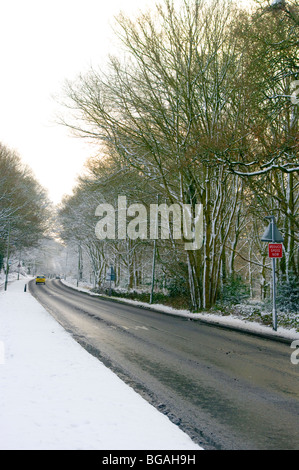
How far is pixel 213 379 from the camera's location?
297 inches

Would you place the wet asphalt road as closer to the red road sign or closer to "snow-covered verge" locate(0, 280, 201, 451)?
"snow-covered verge" locate(0, 280, 201, 451)

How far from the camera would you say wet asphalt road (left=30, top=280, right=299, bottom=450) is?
5.05m

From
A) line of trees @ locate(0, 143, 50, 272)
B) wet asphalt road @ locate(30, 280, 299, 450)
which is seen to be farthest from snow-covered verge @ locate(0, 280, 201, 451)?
line of trees @ locate(0, 143, 50, 272)

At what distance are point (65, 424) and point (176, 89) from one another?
1667 cm

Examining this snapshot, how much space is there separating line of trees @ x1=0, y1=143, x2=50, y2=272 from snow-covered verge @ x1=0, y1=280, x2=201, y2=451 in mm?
29764

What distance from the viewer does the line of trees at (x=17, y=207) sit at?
123 ft

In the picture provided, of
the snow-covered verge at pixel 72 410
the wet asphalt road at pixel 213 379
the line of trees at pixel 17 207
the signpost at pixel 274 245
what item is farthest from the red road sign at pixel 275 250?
the line of trees at pixel 17 207

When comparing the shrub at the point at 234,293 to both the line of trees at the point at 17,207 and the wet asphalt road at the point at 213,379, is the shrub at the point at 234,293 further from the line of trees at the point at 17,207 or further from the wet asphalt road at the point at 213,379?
the line of trees at the point at 17,207

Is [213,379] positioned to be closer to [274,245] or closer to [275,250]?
[275,250]

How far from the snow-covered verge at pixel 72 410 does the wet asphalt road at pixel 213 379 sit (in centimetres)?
43

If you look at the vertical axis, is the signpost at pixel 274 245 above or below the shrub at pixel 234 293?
above

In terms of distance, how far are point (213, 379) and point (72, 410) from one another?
3.07m
